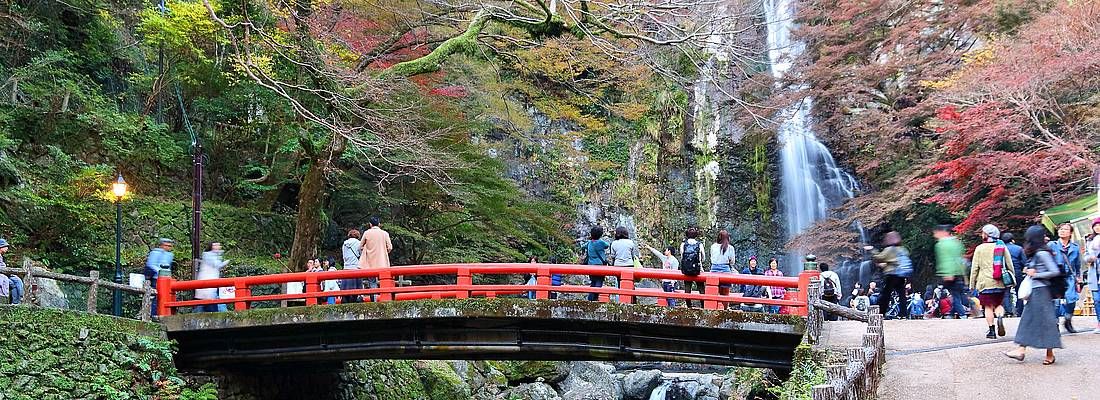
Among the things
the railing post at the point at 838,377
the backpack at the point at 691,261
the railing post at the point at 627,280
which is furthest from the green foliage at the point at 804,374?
the railing post at the point at 627,280

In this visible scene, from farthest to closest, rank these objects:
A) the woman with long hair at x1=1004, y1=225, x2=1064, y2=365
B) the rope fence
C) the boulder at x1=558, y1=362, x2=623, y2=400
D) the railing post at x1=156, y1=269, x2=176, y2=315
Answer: the boulder at x1=558, y1=362, x2=623, y2=400
the railing post at x1=156, y1=269, x2=176, y2=315
the woman with long hair at x1=1004, y1=225, x2=1064, y2=365
the rope fence

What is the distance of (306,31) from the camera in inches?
637

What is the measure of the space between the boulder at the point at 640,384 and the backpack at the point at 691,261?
1096cm

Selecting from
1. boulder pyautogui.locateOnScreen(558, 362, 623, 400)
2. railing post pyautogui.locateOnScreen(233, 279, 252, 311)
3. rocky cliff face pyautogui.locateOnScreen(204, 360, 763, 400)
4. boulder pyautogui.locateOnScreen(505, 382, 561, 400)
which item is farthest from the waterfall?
railing post pyautogui.locateOnScreen(233, 279, 252, 311)

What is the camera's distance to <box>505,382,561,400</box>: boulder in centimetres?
1841

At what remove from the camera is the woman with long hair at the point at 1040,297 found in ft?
26.2

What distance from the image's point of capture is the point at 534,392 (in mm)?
18609

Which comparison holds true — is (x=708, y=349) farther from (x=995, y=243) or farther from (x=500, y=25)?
(x=500, y=25)

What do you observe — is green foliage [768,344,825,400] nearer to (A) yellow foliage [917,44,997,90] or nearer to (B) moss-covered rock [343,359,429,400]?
(B) moss-covered rock [343,359,429,400]

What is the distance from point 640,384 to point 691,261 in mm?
11230

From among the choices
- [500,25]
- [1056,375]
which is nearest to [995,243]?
[1056,375]

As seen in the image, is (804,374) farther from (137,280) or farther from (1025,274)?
(137,280)

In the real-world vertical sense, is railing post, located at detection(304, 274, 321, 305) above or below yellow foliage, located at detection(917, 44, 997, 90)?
below

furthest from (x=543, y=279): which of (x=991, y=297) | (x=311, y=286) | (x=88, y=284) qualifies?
(x=88, y=284)
